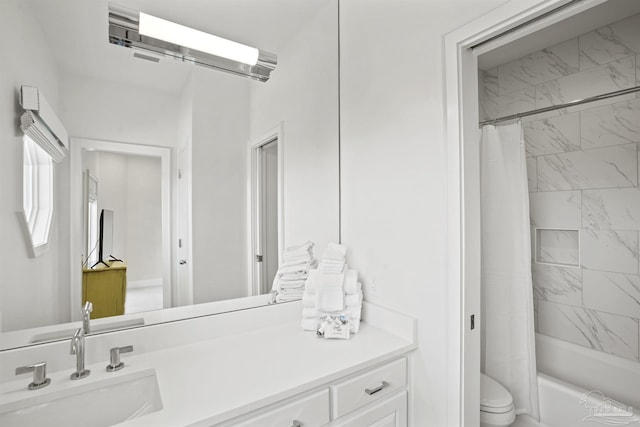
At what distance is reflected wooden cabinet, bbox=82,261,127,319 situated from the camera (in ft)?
3.84

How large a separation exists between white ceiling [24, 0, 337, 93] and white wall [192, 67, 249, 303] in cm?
16

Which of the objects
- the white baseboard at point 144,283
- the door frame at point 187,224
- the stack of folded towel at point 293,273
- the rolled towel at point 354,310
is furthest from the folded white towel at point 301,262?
the white baseboard at point 144,283

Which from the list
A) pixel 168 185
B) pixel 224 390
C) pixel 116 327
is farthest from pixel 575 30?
pixel 116 327

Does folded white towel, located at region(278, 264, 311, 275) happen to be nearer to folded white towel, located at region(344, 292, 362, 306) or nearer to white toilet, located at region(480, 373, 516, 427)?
folded white towel, located at region(344, 292, 362, 306)

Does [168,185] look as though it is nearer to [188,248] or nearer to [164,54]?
[188,248]

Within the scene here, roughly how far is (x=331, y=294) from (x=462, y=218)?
2.26ft

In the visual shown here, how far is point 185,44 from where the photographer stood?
132cm

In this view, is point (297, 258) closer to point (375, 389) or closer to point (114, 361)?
point (375, 389)

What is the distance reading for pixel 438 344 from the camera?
125 cm

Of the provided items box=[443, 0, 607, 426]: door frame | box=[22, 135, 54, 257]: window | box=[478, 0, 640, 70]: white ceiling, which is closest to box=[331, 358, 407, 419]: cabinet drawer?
box=[443, 0, 607, 426]: door frame

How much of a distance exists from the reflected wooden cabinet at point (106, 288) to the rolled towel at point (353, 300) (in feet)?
3.13

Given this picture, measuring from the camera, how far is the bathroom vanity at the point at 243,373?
91 cm

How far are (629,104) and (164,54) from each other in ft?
8.89

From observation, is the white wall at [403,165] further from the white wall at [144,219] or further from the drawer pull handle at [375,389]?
the white wall at [144,219]
